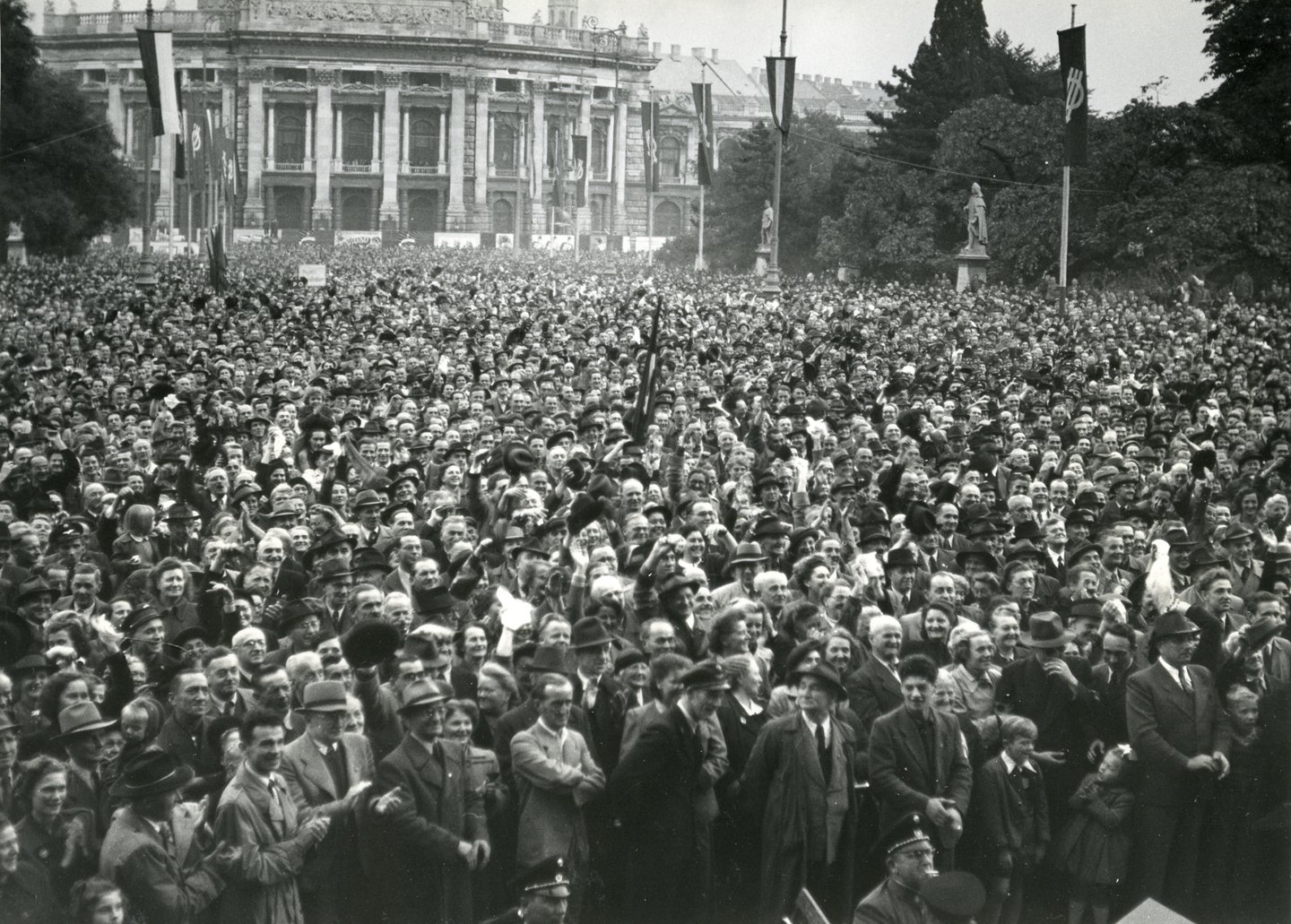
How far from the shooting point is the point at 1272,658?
7.65m

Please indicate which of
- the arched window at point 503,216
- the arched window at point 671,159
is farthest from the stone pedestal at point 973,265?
the arched window at point 671,159

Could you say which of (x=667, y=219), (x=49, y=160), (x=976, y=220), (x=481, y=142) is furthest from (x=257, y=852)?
(x=667, y=219)

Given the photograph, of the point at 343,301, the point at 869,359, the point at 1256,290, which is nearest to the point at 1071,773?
the point at 869,359

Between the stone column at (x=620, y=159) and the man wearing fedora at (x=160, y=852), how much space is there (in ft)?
289

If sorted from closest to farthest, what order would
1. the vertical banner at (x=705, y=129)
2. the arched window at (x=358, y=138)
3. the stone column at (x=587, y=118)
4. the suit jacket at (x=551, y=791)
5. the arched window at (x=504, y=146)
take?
the suit jacket at (x=551, y=791) < the vertical banner at (x=705, y=129) < the stone column at (x=587, y=118) < the arched window at (x=358, y=138) < the arched window at (x=504, y=146)

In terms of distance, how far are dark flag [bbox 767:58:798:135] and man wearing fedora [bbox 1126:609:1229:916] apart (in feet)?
85.2

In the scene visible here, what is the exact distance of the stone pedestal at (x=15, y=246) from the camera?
50.2 metres

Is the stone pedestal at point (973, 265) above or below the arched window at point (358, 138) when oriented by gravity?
below

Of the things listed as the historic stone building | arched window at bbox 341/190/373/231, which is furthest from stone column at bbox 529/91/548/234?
arched window at bbox 341/190/373/231

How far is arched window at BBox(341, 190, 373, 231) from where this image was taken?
9906 cm

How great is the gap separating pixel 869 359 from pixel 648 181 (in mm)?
29959

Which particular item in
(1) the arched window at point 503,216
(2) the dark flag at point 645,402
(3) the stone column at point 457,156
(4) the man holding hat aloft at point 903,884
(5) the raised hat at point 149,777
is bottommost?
(4) the man holding hat aloft at point 903,884

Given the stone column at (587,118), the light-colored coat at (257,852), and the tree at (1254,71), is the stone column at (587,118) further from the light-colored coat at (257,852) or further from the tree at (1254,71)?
the light-colored coat at (257,852)

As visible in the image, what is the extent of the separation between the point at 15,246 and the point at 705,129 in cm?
2297
